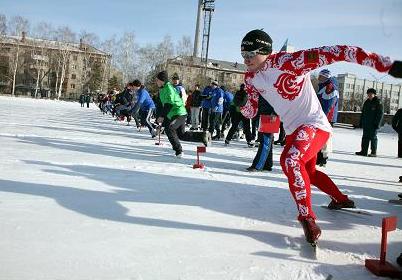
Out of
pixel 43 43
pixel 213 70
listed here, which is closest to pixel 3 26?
pixel 43 43


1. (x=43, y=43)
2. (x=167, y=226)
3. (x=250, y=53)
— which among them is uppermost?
(x=43, y=43)

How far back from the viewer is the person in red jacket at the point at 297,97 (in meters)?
3.25

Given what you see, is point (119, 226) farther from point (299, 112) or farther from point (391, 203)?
point (391, 203)

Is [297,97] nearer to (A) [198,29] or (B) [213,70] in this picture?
(A) [198,29]

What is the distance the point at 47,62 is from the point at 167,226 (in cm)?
9089

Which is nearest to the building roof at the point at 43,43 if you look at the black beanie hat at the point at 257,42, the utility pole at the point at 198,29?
the utility pole at the point at 198,29

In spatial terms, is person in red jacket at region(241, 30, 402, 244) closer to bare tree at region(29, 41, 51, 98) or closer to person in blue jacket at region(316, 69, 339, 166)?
person in blue jacket at region(316, 69, 339, 166)

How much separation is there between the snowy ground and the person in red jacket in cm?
42

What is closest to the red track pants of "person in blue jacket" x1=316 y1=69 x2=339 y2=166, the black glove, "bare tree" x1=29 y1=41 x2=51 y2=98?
the black glove

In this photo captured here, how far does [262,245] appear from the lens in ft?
10.3

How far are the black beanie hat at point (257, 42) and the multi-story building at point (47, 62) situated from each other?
68.0 metres

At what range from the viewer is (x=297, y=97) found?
365 centimetres

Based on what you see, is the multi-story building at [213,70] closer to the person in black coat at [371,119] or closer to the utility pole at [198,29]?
the utility pole at [198,29]

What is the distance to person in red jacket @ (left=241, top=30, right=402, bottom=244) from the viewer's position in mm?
3254
